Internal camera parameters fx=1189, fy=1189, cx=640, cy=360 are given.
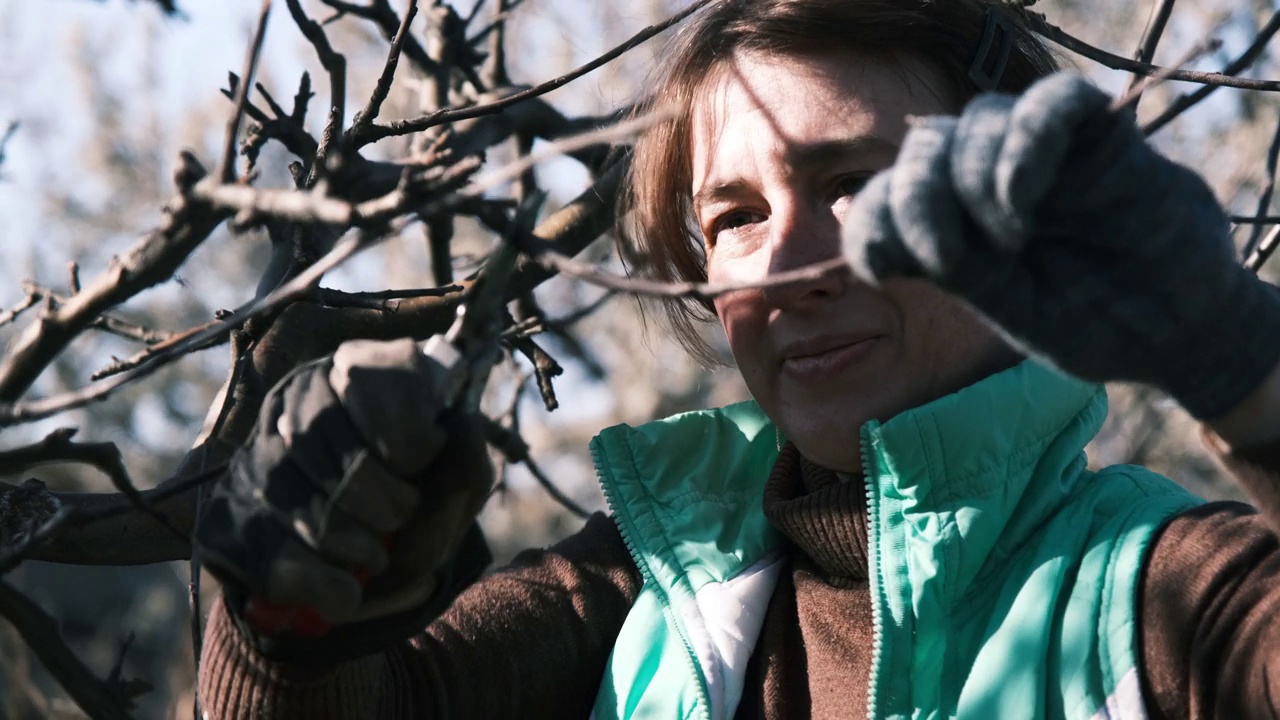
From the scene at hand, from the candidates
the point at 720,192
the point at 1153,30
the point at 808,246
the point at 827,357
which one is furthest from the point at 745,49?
the point at 1153,30

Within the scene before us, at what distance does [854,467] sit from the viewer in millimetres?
1755

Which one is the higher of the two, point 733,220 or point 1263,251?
point 733,220

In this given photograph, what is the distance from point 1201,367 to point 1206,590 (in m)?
0.35

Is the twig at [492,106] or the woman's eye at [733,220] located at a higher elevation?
the twig at [492,106]

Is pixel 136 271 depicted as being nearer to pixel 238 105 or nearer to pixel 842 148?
pixel 238 105

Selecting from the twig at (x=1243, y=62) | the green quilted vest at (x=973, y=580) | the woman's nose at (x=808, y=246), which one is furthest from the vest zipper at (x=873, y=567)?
the twig at (x=1243, y=62)

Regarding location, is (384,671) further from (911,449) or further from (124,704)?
(911,449)

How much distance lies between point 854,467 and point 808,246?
345 mm

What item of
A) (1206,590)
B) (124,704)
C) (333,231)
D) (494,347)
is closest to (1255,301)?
(1206,590)

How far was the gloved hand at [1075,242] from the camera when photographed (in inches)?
39.9

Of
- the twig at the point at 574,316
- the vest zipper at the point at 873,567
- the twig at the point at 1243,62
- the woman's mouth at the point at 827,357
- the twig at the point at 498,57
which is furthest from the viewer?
the twig at the point at 498,57

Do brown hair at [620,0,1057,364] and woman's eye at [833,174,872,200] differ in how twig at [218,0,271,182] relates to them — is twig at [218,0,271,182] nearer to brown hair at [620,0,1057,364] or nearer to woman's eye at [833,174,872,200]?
brown hair at [620,0,1057,364]

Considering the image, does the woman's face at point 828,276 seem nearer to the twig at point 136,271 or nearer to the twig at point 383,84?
the twig at point 383,84

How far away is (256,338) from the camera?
5.38 ft
